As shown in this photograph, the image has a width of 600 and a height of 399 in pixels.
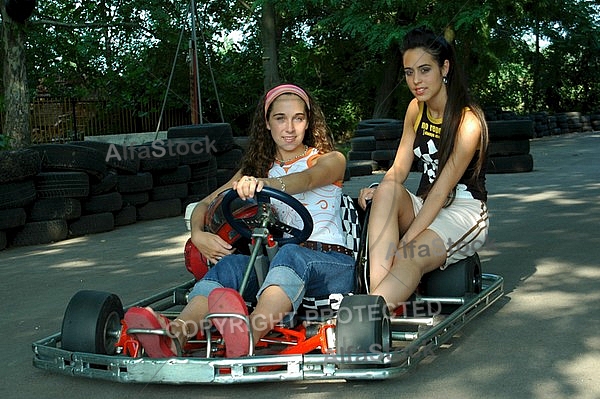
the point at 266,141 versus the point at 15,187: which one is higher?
the point at 266,141

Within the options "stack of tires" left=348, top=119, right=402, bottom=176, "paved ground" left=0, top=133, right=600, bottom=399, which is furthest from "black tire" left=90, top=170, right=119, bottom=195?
"stack of tires" left=348, top=119, right=402, bottom=176

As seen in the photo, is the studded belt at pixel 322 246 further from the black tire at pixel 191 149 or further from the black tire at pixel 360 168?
the black tire at pixel 360 168

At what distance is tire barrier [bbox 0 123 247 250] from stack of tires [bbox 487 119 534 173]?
3.67 m

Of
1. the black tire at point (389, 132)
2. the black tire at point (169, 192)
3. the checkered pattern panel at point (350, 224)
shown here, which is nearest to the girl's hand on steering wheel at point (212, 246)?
the checkered pattern panel at point (350, 224)

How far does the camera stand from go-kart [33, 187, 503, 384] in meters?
2.88

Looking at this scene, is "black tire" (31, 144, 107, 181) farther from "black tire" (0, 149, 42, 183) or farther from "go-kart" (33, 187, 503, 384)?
"go-kart" (33, 187, 503, 384)

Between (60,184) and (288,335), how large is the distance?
406cm

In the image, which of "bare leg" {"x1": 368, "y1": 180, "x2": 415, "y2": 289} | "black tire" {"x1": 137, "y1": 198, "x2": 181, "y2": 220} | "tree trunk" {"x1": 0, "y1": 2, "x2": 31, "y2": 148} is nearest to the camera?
"bare leg" {"x1": 368, "y1": 180, "x2": 415, "y2": 289}

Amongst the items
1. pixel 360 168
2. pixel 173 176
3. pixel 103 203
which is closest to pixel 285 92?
pixel 103 203

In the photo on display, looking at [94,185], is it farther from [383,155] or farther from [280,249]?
[383,155]

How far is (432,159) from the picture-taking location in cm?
396

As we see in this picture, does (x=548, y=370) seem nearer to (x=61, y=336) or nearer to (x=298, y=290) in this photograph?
(x=298, y=290)

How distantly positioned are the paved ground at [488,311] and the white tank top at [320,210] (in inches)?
24.9

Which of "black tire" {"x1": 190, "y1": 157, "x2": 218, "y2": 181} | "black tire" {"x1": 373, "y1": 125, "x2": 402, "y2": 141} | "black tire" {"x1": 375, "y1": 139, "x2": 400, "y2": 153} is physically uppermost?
"black tire" {"x1": 373, "y1": 125, "x2": 402, "y2": 141}
